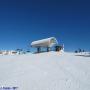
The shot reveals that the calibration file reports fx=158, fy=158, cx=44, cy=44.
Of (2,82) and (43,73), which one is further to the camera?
(43,73)

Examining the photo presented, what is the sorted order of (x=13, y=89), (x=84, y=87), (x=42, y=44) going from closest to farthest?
(x=13, y=89) → (x=84, y=87) → (x=42, y=44)

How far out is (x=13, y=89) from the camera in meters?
6.61

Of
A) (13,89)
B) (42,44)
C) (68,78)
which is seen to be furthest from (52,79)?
(42,44)

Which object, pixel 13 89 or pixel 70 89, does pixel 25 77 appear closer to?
pixel 13 89

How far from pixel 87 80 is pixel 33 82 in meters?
2.82

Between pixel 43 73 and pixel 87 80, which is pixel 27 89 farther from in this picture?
pixel 87 80

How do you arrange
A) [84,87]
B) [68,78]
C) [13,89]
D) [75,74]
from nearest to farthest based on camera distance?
[13,89]
[84,87]
[68,78]
[75,74]

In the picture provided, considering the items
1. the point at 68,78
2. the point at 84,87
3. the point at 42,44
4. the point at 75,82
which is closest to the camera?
the point at 84,87

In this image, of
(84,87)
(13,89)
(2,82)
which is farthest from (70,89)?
(2,82)

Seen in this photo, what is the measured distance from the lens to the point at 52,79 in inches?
328

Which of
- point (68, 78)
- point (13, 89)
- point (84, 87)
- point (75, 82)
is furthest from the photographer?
point (68, 78)

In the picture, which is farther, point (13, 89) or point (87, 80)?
point (87, 80)

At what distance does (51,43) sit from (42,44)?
160cm

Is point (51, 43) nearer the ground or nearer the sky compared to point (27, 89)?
nearer the sky
